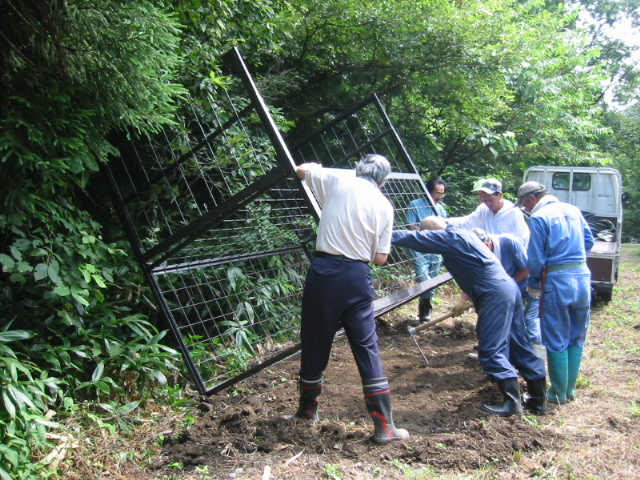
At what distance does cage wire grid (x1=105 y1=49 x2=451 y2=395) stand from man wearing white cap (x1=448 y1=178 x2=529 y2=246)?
62cm

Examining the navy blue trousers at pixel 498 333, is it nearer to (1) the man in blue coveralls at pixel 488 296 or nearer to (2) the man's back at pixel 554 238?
(1) the man in blue coveralls at pixel 488 296

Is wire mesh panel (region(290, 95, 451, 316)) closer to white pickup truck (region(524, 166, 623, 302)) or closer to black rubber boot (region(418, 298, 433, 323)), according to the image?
black rubber boot (region(418, 298, 433, 323))

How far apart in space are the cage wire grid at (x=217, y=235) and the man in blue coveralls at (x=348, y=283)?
0.16 metres

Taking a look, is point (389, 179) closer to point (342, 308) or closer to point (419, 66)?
point (342, 308)

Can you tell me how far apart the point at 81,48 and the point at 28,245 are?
115cm

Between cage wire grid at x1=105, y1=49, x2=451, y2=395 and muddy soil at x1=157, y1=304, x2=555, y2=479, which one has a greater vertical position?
cage wire grid at x1=105, y1=49, x2=451, y2=395

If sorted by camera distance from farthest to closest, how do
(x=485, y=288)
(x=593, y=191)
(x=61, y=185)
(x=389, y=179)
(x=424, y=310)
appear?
(x=593, y=191) < (x=424, y=310) < (x=389, y=179) < (x=485, y=288) < (x=61, y=185)

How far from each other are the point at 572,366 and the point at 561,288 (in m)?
0.64

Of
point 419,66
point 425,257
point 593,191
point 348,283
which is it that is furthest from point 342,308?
point 593,191

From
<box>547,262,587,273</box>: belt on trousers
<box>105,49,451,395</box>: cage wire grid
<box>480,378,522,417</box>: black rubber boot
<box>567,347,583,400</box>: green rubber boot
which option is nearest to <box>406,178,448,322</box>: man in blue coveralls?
<box>105,49,451,395</box>: cage wire grid

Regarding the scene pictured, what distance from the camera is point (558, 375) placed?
4.29 meters

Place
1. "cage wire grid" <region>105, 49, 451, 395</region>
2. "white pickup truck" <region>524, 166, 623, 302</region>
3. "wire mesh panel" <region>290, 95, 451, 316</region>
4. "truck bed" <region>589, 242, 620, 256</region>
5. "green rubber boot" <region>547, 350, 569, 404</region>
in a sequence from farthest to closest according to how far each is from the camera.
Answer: "white pickup truck" <region>524, 166, 623, 302</region>, "truck bed" <region>589, 242, 620, 256</region>, "wire mesh panel" <region>290, 95, 451, 316</region>, "green rubber boot" <region>547, 350, 569, 404</region>, "cage wire grid" <region>105, 49, 451, 395</region>

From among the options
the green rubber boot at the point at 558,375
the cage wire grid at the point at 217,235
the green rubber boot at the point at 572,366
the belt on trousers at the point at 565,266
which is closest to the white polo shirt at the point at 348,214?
the cage wire grid at the point at 217,235

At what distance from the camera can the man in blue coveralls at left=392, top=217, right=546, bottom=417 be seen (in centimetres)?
393
